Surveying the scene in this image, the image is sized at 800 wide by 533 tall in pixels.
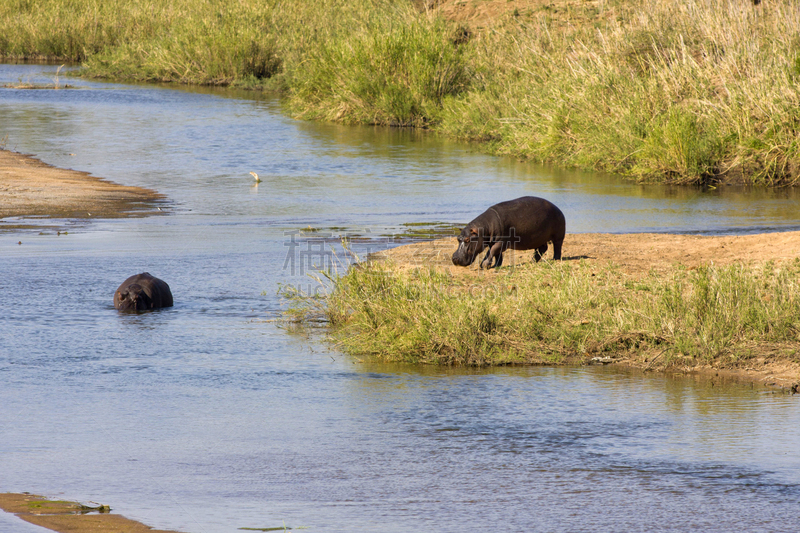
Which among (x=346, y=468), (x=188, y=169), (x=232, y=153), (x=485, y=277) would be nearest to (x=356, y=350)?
(x=485, y=277)

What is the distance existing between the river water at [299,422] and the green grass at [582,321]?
0.25 meters

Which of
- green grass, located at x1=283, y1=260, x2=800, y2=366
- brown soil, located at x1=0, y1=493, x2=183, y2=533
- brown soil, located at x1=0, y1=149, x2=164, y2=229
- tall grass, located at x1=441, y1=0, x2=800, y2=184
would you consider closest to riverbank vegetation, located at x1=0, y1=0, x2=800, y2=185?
tall grass, located at x1=441, y1=0, x2=800, y2=184

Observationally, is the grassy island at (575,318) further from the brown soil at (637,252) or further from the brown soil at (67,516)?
the brown soil at (67,516)

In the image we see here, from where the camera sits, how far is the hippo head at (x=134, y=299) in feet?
30.0

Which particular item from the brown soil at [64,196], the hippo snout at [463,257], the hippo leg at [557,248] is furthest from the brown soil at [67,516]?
the brown soil at [64,196]

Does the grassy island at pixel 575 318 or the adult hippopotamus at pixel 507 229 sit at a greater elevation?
the adult hippopotamus at pixel 507 229

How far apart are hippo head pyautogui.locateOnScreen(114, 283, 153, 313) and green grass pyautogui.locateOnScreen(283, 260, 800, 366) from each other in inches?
74.3

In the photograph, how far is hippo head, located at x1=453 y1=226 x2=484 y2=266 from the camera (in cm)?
990

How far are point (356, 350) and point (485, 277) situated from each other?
2073mm

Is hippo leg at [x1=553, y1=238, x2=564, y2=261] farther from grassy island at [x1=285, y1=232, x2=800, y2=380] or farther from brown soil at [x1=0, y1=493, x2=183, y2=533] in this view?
brown soil at [x1=0, y1=493, x2=183, y2=533]

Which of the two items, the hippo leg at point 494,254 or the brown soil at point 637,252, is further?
the brown soil at point 637,252

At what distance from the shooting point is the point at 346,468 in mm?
5453

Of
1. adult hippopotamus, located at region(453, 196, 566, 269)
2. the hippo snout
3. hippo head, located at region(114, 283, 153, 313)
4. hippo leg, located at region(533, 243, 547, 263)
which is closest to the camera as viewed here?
hippo head, located at region(114, 283, 153, 313)

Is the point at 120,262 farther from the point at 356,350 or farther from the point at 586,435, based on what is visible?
the point at 586,435
